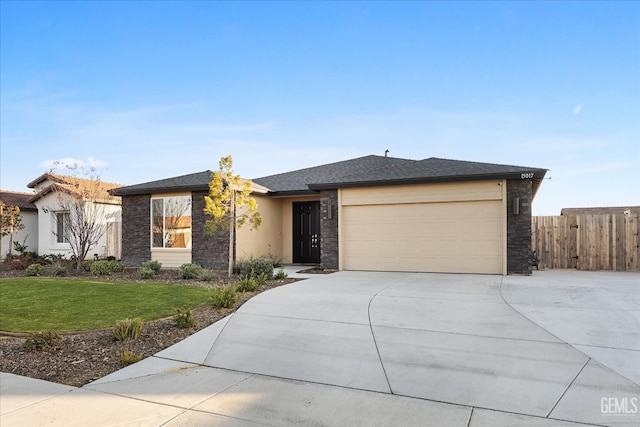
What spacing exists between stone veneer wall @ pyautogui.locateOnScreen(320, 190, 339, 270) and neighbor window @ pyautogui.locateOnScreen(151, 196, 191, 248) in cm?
496

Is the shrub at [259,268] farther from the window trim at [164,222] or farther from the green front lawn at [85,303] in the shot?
the window trim at [164,222]

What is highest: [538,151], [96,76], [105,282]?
[96,76]

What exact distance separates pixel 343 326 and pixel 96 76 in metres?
12.4

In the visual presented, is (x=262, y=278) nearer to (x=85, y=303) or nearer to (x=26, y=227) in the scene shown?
(x=85, y=303)

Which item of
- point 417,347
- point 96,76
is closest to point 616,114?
point 417,347

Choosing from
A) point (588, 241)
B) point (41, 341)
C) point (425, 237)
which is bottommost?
point (41, 341)

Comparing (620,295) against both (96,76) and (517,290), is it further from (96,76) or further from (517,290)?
(96,76)

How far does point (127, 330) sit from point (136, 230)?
10.3 meters

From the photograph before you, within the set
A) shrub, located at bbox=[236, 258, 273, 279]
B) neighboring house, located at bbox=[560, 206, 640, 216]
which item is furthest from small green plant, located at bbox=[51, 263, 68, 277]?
neighboring house, located at bbox=[560, 206, 640, 216]

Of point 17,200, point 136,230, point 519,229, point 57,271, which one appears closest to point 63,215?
point 17,200

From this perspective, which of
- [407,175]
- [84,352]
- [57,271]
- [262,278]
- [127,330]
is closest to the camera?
[84,352]

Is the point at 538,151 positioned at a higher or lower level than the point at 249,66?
lower

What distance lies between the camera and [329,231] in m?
13.0

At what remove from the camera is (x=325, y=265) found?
42.5ft
